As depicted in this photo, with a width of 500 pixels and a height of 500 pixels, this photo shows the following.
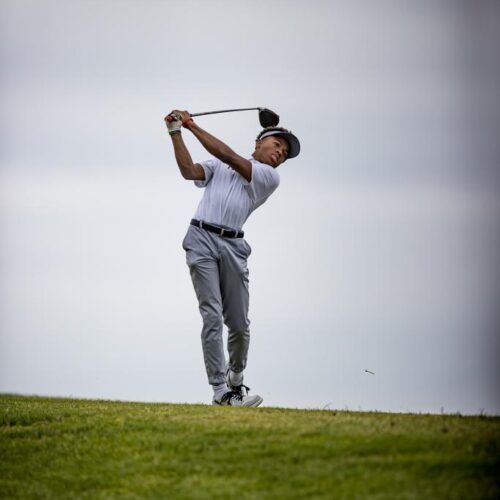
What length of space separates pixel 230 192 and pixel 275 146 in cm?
87

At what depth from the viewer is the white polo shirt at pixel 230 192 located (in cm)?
1108

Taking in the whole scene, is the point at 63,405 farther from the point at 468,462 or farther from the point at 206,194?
the point at 468,462

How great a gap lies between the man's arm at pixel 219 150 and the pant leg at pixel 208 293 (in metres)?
0.79

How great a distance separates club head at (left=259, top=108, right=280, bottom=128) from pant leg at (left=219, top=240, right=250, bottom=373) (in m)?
1.48

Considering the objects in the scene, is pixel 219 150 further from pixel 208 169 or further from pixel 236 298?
pixel 236 298

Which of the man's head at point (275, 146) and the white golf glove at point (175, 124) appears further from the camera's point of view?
the man's head at point (275, 146)

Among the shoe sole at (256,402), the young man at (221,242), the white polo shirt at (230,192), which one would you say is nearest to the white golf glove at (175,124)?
the young man at (221,242)

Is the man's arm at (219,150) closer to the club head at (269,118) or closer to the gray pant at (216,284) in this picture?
the gray pant at (216,284)

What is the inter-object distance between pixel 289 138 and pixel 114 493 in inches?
195

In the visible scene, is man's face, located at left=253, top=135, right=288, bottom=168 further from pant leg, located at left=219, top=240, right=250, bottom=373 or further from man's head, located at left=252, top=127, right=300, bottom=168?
pant leg, located at left=219, top=240, right=250, bottom=373

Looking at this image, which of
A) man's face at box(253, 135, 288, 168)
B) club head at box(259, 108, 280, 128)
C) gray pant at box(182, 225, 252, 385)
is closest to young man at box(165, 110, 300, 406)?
gray pant at box(182, 225, 252, 385)

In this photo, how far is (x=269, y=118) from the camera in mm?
11883

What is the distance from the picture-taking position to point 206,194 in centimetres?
1123

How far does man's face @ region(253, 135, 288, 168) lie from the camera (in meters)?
11.6
